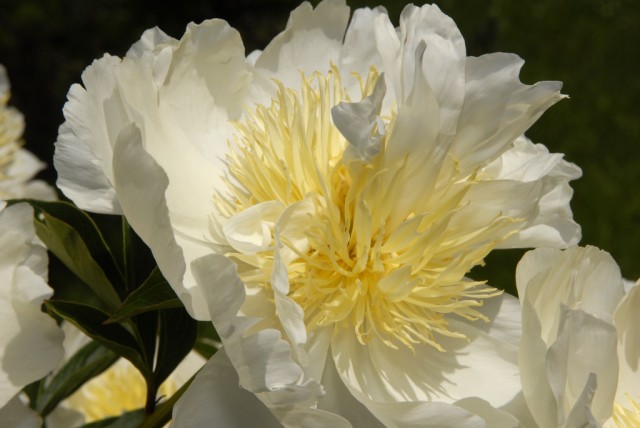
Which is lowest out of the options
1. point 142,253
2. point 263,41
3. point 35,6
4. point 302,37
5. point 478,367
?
point 263,41

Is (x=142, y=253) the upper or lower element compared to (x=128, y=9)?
upper

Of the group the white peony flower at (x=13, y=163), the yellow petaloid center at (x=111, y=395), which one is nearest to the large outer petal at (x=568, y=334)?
the yellow petaloid center at (x=111, y=395)

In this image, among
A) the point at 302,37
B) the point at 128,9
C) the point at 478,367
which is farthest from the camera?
the point at 128,9

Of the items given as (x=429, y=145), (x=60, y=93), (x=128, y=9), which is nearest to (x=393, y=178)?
(x=429, y=145)

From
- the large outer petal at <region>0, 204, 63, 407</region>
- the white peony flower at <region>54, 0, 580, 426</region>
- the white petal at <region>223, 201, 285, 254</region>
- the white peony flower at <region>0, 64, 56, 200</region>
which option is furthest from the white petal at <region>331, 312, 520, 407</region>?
the white peony flower at <region>0, 64, 56, 200</region>

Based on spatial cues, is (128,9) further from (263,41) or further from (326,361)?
(326,361)

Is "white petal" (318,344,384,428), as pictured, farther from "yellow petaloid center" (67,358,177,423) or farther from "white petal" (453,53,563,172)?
"yellow petaloid center" (67,358,177,423)
